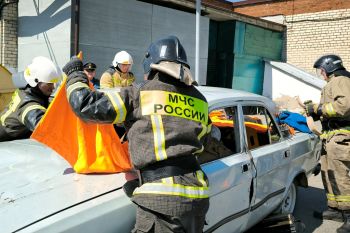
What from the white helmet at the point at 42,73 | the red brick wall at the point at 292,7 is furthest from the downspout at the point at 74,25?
the red brick wall at the point at 292,7

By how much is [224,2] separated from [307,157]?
16.1 meters

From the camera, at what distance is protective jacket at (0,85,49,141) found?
3084 mm

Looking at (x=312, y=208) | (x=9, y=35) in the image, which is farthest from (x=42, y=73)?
(x=9, y=35)

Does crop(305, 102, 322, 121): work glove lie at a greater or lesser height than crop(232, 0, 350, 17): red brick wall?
lesser

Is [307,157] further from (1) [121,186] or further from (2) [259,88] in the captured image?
(2) [259,88]

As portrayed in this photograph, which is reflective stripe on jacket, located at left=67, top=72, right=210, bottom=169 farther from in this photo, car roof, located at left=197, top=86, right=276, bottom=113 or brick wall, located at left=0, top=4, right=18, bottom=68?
brick wall, located at left=0, top=4, right=18, bottom=68

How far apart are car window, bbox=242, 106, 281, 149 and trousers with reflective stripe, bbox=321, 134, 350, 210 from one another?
36.8 inches

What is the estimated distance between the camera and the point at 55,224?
184 centimetres

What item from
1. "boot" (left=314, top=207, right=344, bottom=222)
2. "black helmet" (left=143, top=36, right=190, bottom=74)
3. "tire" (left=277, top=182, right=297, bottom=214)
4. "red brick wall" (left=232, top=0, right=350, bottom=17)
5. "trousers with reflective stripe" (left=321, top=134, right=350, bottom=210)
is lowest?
"boot" (left=314, top=207, right=344, bottom=222)

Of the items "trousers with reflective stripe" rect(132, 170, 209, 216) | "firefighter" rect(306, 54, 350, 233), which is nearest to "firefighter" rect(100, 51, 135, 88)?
"firefighter" rect(306, 54, 350, 233)

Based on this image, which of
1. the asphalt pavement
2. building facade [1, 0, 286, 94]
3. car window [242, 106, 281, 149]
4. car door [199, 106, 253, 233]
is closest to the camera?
car door [199, 106, 253, 233]

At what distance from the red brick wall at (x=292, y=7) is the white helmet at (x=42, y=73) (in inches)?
544

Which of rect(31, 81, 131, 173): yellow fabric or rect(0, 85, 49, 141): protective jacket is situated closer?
rect(31, 81, 131, 173): yellow fabric

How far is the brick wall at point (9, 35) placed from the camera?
8141mm
